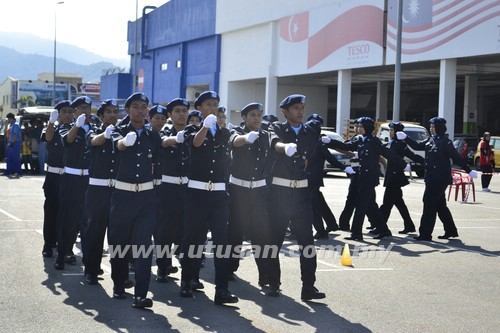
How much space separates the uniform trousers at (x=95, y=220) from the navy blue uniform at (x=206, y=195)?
1058 mm

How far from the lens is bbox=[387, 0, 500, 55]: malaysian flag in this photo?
1366 inches

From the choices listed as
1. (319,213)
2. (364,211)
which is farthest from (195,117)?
(364,211)

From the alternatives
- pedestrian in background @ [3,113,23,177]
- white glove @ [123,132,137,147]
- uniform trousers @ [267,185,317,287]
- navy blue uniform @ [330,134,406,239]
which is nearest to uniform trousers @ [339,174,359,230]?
navy blue uniform @ [330,134,406,239]

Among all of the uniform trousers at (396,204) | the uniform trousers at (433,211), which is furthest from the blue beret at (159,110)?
the uniform trousers at (396,204)

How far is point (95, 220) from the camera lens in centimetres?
902

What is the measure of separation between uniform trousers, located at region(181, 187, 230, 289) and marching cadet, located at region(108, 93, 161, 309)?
41cm

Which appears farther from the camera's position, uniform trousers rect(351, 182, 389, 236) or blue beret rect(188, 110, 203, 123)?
uniform trousers rect(351, 182, 389, 236)

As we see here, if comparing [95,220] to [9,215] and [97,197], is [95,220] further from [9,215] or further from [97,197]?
[9,215]

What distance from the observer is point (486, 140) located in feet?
86.0

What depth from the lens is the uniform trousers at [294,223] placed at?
8.53m

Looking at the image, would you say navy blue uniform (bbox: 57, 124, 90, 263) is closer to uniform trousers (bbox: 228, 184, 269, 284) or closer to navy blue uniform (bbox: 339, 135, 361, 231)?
uniform trousers (bbox: 228, 184, 269, 284)

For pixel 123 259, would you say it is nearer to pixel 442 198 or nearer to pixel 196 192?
pixel 196 192

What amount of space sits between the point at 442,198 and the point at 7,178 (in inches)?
664

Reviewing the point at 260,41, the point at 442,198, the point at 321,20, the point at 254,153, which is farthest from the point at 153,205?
the point at 260,41
